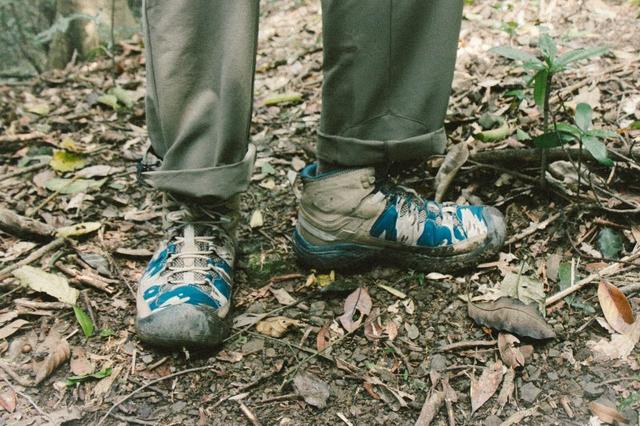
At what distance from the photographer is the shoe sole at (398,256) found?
5.24ft

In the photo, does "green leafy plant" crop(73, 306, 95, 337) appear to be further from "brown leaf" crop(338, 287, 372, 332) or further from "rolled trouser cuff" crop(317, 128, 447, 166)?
"rolled trouser cuff" crop(317, 128, 447, 166)

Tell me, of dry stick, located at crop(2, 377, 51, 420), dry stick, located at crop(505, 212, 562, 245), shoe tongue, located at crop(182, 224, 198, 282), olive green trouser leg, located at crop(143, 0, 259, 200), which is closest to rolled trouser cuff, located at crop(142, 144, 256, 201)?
olive green trouser leg, located at crop(143, 0, 259, 200)

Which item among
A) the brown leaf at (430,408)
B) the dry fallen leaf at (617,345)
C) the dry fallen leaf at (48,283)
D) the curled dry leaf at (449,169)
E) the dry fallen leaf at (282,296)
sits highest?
the curled dry leaf at (449,169)

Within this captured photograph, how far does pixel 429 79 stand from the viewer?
1.44m

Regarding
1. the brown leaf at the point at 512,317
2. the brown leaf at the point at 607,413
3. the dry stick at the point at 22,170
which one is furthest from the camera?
the dry stick at the point at 22,170

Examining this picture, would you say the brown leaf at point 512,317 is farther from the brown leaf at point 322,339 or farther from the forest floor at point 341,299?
the brown leaf at point 322,339

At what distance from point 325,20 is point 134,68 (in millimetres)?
2057

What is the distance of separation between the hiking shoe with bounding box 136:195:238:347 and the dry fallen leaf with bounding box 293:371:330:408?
21cm

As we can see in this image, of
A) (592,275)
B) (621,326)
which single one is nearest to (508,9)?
(592,275)

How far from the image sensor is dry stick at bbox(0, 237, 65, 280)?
1597mm

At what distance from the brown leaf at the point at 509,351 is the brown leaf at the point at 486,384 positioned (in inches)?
0.8

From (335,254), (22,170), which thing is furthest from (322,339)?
(22,170)

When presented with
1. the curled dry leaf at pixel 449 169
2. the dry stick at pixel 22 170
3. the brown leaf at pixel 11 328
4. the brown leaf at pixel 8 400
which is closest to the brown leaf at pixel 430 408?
the curled dry leaf at pixel 449 169

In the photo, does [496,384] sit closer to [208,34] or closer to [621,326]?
[621,326]
